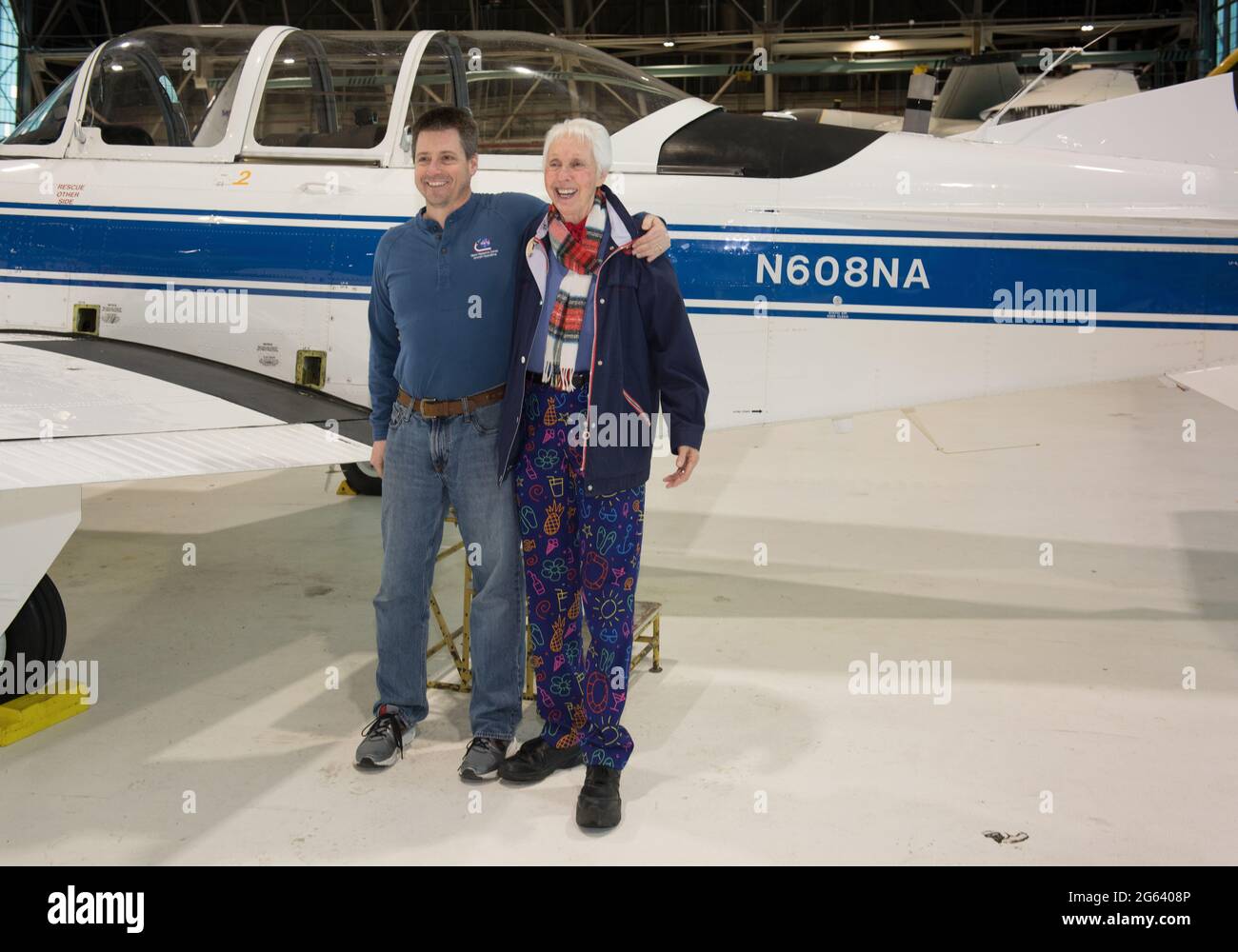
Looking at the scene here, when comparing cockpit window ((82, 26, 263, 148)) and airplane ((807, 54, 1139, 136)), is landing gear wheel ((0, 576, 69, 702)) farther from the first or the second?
airplane ((807, 54, 1139, 136))

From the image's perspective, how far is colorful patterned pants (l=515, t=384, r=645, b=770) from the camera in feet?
11.0

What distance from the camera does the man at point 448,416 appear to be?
345cm

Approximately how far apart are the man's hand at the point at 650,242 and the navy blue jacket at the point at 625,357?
3cm

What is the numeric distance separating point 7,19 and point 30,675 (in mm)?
26751

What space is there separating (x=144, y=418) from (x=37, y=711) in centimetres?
109

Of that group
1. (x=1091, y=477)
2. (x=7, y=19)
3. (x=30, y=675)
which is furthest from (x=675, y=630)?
(x=7, y=19)

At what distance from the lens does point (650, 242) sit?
3271 millimetres

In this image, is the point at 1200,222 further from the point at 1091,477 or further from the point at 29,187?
the point at 29,187

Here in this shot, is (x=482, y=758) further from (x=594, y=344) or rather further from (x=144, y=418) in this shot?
(x=144, y=418)

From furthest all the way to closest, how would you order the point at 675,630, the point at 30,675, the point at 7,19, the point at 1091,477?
the point at 7,19, the point at 1091,477, the point at 675,630, the point at 30,675

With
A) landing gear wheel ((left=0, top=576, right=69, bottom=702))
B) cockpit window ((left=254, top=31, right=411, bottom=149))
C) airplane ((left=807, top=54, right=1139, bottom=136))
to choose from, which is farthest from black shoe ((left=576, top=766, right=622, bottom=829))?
airplane ((left=807, top=54, right=1139, bottom=136))

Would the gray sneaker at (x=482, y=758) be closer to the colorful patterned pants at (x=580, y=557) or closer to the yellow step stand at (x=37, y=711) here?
the colorful patterned pants at (x=580, y=557)

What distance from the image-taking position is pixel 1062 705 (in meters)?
4.20
